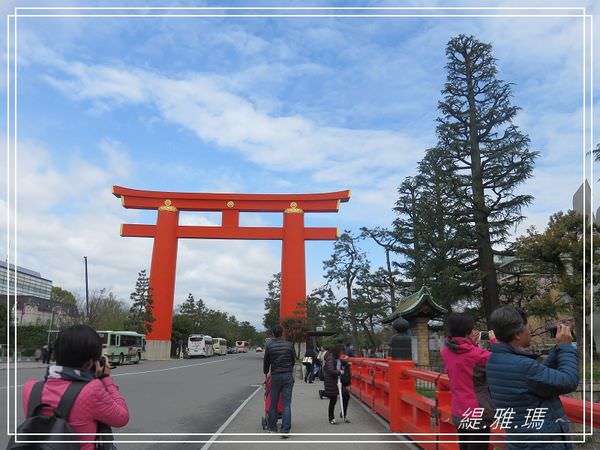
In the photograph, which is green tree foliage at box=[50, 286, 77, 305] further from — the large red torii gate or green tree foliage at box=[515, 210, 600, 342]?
green tree foliage at box=[515, 210, 600, 342]

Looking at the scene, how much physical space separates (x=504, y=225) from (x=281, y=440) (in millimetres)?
16571

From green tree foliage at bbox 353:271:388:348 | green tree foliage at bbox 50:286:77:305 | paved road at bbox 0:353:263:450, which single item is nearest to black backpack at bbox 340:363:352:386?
paved road at bbox 0:353:263:450

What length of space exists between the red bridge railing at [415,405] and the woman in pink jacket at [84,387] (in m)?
2.42

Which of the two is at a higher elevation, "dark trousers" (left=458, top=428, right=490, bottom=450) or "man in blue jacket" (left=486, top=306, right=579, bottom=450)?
"man in blue jacket" (left=486, top=306, right=579, bottom=450)

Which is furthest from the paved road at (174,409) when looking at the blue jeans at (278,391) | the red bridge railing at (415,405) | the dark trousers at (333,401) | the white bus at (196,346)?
the white bus at (196,346)

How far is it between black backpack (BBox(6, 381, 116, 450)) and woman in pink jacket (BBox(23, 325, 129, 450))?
2 centimetres

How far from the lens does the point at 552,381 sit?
2303 millimetres

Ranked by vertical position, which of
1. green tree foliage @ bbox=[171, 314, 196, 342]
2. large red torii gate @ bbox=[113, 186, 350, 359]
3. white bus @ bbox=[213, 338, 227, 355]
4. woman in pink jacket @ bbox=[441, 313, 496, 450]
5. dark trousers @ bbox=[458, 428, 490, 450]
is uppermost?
large red torii gate @ bbox=[113, 186, 350, 359]

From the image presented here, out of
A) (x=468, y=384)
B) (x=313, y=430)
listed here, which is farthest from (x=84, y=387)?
(x=313, y=430)

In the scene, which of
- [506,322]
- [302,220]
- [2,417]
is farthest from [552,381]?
[302,220]

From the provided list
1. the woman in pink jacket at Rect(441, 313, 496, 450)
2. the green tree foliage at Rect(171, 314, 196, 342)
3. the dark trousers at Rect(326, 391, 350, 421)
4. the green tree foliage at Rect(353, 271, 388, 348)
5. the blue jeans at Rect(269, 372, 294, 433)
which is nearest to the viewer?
the woman in pink jacket at Rect(441, 313, 496, 450)

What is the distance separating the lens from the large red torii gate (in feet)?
117

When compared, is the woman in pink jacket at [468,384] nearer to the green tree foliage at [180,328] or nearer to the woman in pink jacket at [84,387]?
the woman in pink jacket at [84,387]

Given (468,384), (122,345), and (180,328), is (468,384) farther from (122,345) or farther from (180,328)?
(180,328)
